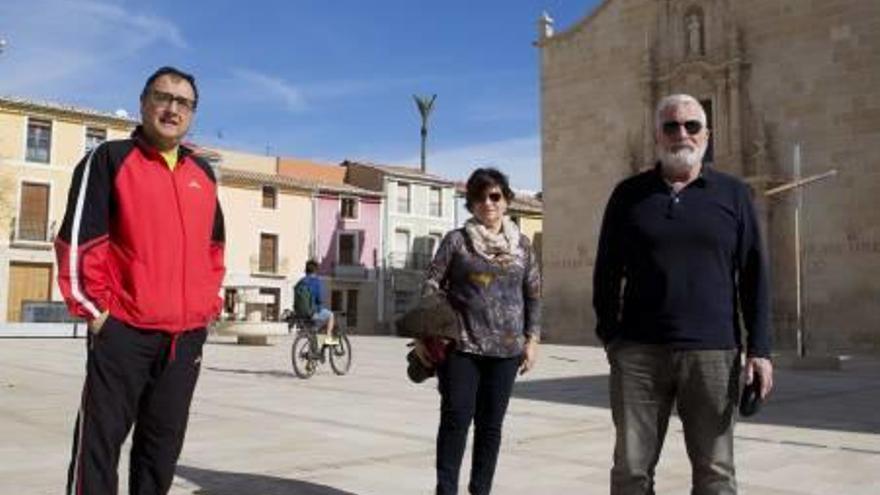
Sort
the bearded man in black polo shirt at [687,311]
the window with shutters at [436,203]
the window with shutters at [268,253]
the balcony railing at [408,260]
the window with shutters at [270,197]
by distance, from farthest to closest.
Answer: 1. the window with shutters at [436,203]
2. the balcony railing at [408,260]
3. the window with shutters at [270,197]
4. the window with shutters at [268,253]
5. the bearded man in black polo shirt at [687,311]

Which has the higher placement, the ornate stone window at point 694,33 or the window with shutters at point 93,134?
the ornate stone window at point 694,33

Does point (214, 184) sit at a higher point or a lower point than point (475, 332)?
higher

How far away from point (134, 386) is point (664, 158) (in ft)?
6.78

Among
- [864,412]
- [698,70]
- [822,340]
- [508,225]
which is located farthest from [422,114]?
[508,225]

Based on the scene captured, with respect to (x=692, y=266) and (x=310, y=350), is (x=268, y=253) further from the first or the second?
(x=692, y=266)

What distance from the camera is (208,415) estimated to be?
8.45 m

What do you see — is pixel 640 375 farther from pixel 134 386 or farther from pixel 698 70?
pixel 698 70

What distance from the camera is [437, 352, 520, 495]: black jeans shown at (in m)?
4.43

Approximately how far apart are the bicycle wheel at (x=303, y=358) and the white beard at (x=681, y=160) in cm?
1026

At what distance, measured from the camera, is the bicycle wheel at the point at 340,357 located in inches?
535

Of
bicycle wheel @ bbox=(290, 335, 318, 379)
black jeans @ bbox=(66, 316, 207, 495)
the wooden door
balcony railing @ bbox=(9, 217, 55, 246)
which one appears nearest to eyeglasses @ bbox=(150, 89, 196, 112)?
black jeans @ bbox=(66, 316, 207, 495)

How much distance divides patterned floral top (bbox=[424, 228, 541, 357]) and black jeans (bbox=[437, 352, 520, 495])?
0.08m

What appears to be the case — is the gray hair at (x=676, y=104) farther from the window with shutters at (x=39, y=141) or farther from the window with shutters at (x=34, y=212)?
the window with shutters at (x=39, y=141)

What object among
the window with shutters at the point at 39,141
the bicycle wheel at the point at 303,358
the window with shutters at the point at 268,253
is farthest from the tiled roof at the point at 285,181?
the bicycle wheel at the point at 303,358
